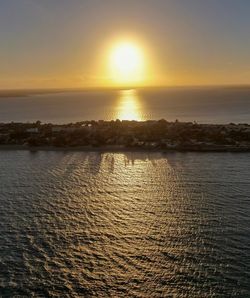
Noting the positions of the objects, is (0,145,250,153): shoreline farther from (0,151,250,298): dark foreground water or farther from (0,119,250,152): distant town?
(0,151,250,298): dark foreground water

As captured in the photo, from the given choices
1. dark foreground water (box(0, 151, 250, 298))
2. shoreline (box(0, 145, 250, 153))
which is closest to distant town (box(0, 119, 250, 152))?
shoreline (box(0, 145, 250, 153))

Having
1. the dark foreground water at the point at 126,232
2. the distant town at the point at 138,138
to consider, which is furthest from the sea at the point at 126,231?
the distant town at the point at 138,138

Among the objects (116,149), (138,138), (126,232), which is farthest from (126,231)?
(138,138)

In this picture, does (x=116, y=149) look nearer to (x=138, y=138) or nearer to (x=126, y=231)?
(x=138, y=138)

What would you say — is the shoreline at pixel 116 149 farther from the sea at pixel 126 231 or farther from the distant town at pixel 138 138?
the sea at pixel 126 231

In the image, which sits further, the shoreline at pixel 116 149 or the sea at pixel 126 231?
the shoreline at pixel 116 149
